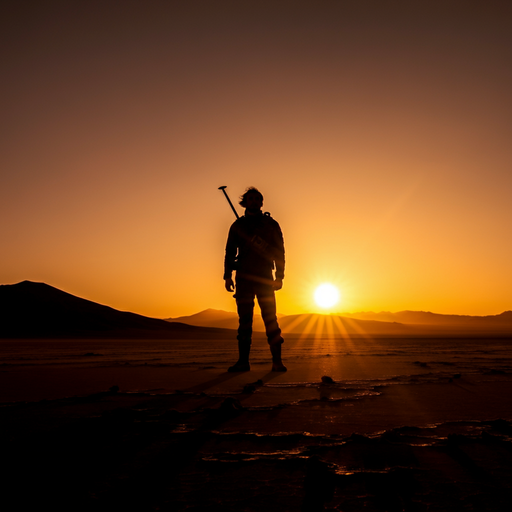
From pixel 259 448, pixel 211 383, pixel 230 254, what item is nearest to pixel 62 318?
pixel 230 254

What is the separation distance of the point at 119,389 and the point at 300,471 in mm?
2074

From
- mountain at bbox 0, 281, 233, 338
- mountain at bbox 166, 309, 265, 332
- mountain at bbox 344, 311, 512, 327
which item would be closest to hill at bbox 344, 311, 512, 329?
mountain at bbox 344, 311, 512, 327

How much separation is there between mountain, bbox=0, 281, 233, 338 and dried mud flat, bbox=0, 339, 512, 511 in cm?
2530

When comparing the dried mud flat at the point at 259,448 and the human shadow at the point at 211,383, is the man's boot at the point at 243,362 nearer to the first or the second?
the human shadow at the point at 211,383

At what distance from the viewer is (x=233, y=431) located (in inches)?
73.5

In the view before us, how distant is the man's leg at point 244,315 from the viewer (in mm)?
4785

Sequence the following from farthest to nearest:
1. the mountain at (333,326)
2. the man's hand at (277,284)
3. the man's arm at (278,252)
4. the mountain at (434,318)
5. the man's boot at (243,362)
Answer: the mountain at (434,318), the mountain at (333,326), the man's arm at (278,252), the man's hand at (277,284), the man's boot at (243,362)

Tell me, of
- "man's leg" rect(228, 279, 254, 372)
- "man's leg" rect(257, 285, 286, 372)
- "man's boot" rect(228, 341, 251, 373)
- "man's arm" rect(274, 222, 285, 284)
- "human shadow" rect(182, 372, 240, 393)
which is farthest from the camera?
"man's arm" rect(274, 222, 285, 284)

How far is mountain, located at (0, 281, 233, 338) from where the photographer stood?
2805 centimetres

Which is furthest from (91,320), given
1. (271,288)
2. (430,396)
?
(430,396)

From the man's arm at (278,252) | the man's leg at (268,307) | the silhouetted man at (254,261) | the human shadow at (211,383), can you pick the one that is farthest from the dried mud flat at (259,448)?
the man's arm at (278,252)

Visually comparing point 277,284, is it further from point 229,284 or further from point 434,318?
point 434,318

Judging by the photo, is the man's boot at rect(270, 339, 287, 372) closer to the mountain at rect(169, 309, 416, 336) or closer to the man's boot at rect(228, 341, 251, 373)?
the man's boot at rect(228, 341, 251, 373)

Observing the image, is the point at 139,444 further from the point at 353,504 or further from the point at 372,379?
the point at 372,379
